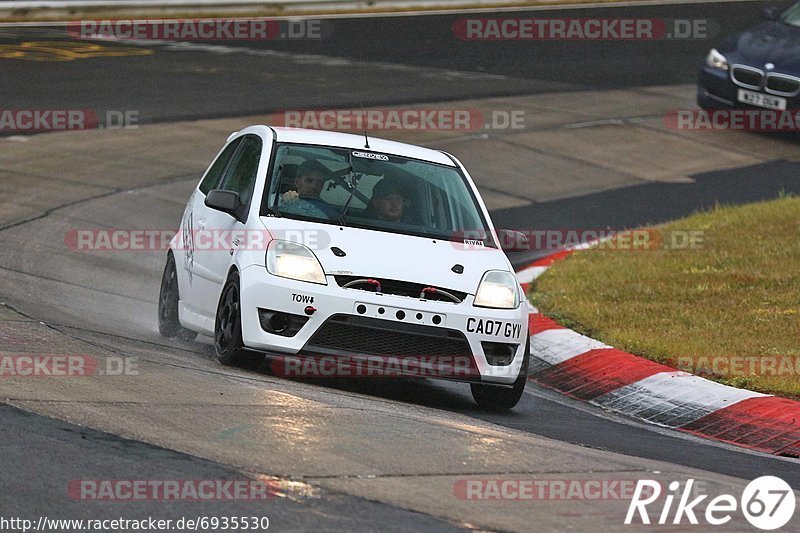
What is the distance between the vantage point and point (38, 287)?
34.7ft

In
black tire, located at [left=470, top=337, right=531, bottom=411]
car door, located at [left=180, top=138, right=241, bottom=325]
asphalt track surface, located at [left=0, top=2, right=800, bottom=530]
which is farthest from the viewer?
car door, located at [left=180, top=138, right=241, bottom=325]

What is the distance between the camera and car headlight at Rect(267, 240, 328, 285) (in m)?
7.95

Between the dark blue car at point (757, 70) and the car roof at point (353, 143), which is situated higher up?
the car roof at point (353, 143)

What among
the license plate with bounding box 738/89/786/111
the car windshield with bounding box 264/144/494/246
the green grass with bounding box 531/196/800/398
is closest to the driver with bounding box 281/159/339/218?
the car windshield with bounding box 264/144/494/246

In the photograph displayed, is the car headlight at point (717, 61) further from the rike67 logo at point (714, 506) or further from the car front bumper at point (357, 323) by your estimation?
the rike67 logo at point (714, 506)

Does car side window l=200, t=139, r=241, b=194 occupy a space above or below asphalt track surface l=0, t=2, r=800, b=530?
above

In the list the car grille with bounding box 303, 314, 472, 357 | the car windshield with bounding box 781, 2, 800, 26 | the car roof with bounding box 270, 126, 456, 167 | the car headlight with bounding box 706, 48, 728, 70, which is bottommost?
the car headlight with bounding box 706, 48, 728, 70

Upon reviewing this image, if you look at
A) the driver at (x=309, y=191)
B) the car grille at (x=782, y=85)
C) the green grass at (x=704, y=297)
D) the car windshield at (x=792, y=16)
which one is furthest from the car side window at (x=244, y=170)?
the car windshield at (x=792, y=16)

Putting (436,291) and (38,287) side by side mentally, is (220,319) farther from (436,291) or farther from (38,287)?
(38,287)

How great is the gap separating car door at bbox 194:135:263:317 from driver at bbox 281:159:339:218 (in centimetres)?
26

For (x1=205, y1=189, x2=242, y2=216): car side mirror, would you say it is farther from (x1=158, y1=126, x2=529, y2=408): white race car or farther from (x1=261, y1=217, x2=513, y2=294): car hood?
(x1=261, y1=217, x2=513, y2=294): car hood

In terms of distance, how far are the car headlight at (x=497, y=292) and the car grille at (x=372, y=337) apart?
0.35 m

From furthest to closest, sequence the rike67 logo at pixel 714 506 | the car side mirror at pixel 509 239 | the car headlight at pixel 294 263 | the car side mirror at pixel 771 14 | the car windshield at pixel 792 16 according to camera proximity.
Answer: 1. the car side mirror at pixel 771 14
2. the car windshield at pixel 792 16
3. the car side mirror at pixel 509 239
4. the car headlight at pixel 294 263
5. the rike67 logo at pixel 714 506

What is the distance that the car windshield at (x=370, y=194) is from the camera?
863cm
